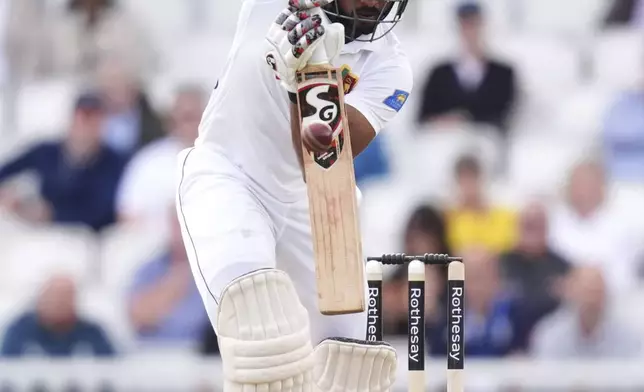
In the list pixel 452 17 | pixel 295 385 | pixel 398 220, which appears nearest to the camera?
pixel 295 385

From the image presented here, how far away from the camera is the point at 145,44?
677 centimetres

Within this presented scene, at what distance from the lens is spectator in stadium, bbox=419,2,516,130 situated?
21.4 feet

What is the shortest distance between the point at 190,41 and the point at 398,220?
158cm

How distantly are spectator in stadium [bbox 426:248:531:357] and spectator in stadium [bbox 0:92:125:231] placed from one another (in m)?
→ 1.77

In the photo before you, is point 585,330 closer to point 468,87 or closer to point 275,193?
point 468,87

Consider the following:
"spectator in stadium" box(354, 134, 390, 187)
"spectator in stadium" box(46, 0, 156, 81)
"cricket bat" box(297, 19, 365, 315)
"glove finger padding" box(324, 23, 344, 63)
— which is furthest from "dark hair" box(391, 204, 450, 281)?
"glove finger padding" box(324, 23, 344, 63)

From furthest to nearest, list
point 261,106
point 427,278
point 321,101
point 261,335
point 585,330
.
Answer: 1. point 585,330
2. point 427,278
3. point 261,106
4. point 321,101
5. point 261,335

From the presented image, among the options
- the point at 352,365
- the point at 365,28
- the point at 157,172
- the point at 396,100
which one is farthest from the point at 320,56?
the point at 157,172

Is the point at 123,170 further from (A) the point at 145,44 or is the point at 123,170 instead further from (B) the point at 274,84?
(B) the point at 274,84

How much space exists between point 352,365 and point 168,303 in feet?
8.41

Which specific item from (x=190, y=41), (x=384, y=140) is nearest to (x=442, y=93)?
(x=384, y=140)

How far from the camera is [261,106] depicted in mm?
3395

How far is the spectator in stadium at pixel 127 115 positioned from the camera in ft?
21.1

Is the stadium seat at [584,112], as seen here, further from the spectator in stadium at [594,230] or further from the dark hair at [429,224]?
the dark hair at [429,224]
